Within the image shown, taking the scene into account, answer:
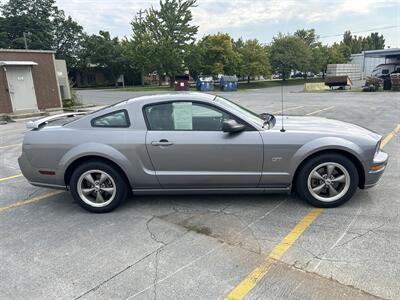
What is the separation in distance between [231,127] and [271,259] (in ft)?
4.98

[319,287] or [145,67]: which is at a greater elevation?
[145,67]

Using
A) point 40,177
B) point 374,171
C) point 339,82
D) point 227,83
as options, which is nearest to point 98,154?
point 40,177

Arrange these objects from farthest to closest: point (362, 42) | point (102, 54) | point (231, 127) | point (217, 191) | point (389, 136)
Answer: point (362, 42), point (102, 54), point (389, 136), point (217, 191), point (231, 127)

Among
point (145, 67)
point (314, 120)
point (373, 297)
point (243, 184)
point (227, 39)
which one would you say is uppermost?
point (227, 39)

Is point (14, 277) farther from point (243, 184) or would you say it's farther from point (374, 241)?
point (374, 241)

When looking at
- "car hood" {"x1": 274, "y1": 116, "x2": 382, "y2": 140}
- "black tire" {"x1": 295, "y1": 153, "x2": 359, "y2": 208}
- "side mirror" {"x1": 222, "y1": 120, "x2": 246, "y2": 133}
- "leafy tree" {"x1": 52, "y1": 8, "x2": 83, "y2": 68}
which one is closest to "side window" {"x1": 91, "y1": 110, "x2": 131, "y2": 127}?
"side mirror" {"x1": 222, "y1": 120, "x2": 246, "y2": 133}

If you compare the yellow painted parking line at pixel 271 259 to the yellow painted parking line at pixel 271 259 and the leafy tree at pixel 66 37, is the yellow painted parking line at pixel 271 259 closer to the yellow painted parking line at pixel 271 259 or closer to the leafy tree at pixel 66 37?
the yellow painted parking line at pixel 271 259

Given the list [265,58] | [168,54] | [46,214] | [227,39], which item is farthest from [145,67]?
[46,214]

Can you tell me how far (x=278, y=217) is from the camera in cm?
361

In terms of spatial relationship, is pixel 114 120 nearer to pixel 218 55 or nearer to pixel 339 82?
pixel 339 82

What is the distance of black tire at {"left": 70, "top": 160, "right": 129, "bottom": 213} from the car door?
0.49 m

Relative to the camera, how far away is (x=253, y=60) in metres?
45.8

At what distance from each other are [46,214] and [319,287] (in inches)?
131

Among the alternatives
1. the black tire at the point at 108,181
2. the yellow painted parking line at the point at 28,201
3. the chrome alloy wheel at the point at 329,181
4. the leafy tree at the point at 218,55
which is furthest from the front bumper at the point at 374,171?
the leafy tree at the point at 218,55
